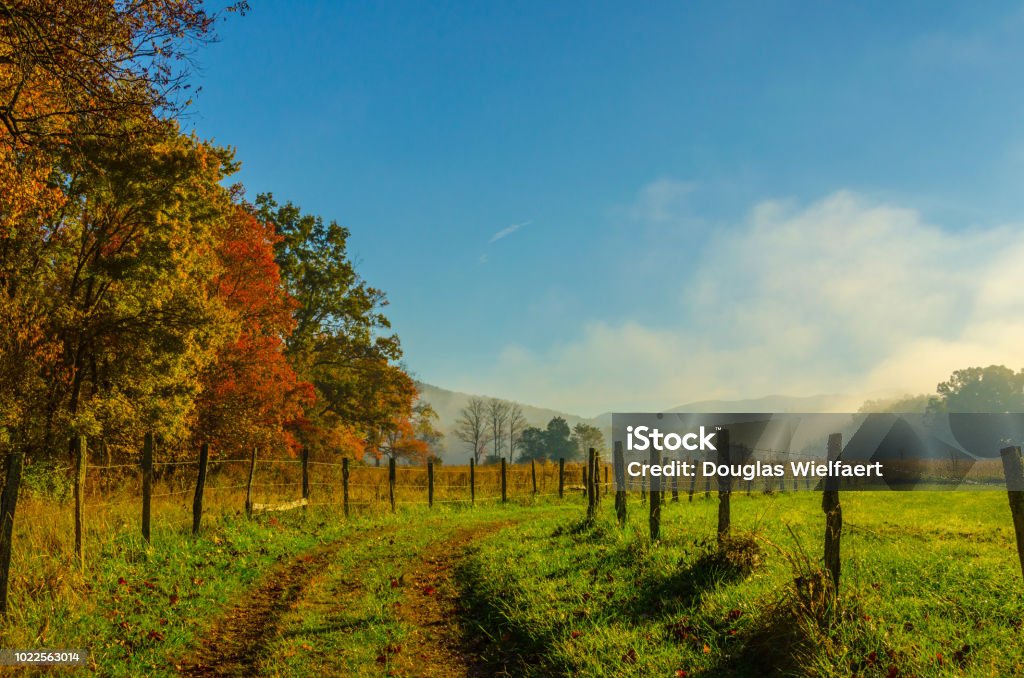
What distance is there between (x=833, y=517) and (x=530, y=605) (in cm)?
421

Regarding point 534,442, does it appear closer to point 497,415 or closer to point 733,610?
point 497,415

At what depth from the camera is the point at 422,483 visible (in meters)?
36.7

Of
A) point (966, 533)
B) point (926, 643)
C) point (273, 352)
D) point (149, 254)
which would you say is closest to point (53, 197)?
point (149, 254)

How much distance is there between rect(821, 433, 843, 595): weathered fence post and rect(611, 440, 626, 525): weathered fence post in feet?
22.2

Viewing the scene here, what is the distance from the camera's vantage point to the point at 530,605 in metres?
9.02

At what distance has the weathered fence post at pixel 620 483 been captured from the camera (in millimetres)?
14688

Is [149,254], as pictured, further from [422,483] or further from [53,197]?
[422,483]

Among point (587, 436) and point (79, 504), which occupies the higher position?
point (79, 504)

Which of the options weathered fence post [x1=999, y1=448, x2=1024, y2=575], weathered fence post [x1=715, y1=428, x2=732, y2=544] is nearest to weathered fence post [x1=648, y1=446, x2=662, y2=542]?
weathered fence post [x1=715, y1=428, x2=732, y2=544]

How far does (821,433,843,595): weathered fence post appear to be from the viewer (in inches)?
292

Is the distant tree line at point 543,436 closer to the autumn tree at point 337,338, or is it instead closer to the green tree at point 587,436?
the green tree at point 587,436

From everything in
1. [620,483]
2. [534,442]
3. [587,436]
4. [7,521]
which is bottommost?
[534,442]

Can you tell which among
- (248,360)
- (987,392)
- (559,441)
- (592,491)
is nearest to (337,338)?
(248,360)

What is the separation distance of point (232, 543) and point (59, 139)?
9261 millimetres
